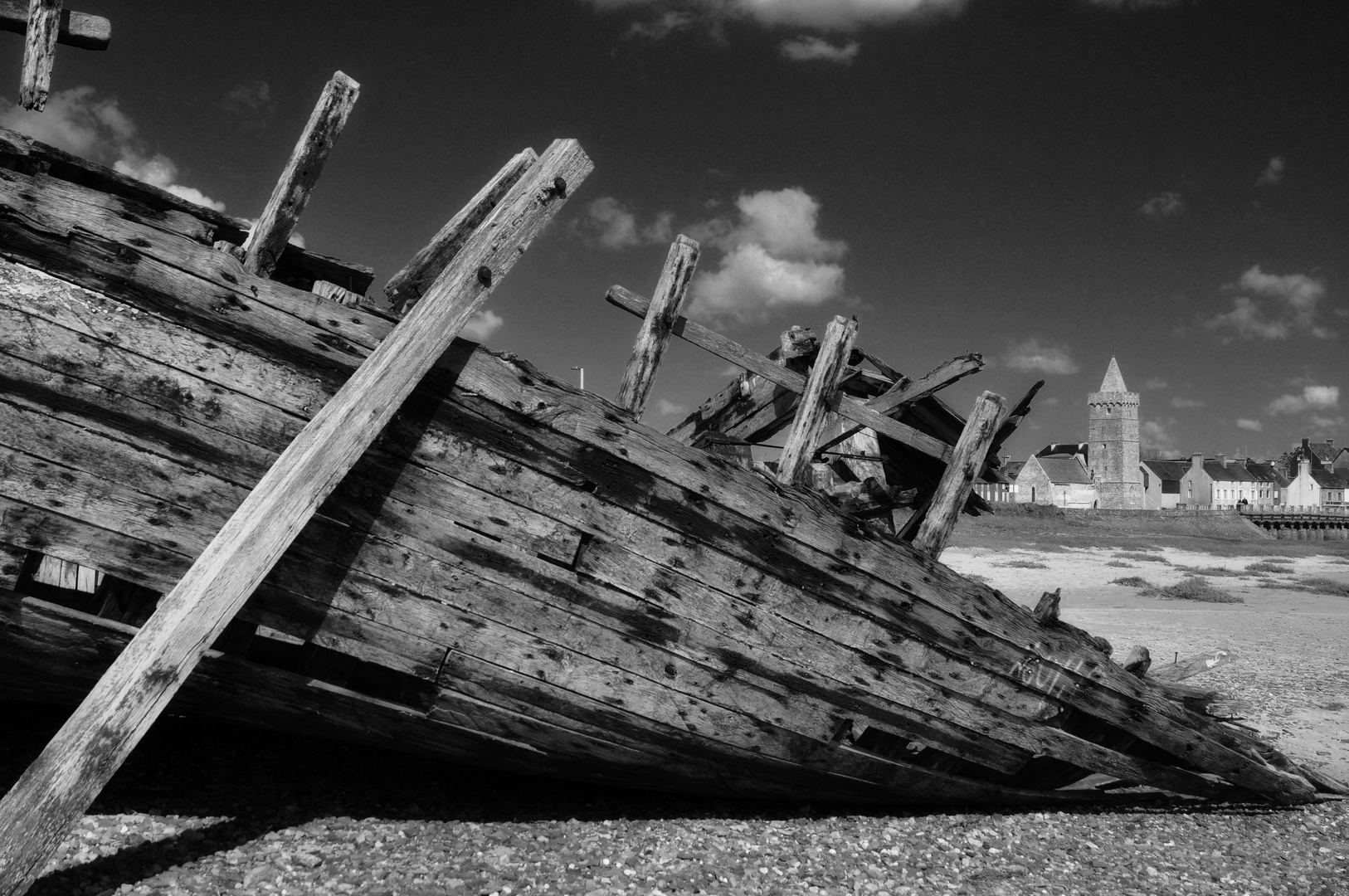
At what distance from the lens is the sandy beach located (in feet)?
26.2

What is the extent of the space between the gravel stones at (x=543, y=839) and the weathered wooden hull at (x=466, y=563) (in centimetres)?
34

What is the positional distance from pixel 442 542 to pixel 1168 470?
369ft

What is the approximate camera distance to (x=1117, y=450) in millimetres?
90000

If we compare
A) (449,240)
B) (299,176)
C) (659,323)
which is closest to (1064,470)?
(659,323)

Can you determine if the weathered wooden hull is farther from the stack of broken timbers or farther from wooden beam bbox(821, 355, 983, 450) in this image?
wooden beam bbox(821, 355, 983, 450)

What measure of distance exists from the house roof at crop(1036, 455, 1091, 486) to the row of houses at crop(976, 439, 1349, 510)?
0.09 metres

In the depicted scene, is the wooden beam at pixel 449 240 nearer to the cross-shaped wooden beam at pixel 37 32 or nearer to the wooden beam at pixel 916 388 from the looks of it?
the cross-shaped wooden beam at pixel 37 32

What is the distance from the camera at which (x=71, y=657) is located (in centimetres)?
353

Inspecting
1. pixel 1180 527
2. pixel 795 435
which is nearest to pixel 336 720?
pixel 795 435

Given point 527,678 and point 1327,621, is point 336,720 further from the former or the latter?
point 1327,621

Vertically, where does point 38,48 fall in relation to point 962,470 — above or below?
above

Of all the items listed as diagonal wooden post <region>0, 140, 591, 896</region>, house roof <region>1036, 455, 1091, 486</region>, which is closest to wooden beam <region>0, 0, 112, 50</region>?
diagonal wooden post <region>0, 140, 591, 896</region>

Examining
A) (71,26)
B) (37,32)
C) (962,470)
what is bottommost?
(962,470)

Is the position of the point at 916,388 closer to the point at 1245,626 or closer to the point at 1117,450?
the point at 1245,626
